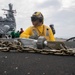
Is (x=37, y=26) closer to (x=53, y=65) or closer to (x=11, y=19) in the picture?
(x=53, y=65)

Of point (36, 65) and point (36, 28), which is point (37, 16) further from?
point (36, 65)

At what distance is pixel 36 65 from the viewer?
3148 mm

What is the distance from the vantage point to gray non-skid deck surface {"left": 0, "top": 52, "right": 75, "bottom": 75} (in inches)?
118

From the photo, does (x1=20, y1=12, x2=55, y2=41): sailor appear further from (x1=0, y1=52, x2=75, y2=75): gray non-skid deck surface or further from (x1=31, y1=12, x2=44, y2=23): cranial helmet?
(x1=0, y1=52, x2=75, y2=75): gray non-skid deck surface

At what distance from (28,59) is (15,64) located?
17cm

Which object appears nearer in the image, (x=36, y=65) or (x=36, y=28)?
(x=36, y=65)

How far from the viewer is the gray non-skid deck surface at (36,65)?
3006mm

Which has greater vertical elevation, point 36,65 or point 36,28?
point 36,28

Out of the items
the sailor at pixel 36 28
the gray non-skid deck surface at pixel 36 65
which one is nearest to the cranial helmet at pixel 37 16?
the sailor at pixel 36 28

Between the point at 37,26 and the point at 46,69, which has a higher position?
the point at 37,26

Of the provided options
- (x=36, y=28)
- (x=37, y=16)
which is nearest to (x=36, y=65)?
(x=37, y=16)

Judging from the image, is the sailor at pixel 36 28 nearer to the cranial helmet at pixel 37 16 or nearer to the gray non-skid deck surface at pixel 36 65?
the cranial helmet at pixel 37 16

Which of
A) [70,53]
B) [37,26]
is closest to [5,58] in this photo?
[70,53]

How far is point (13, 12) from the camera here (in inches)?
2963
